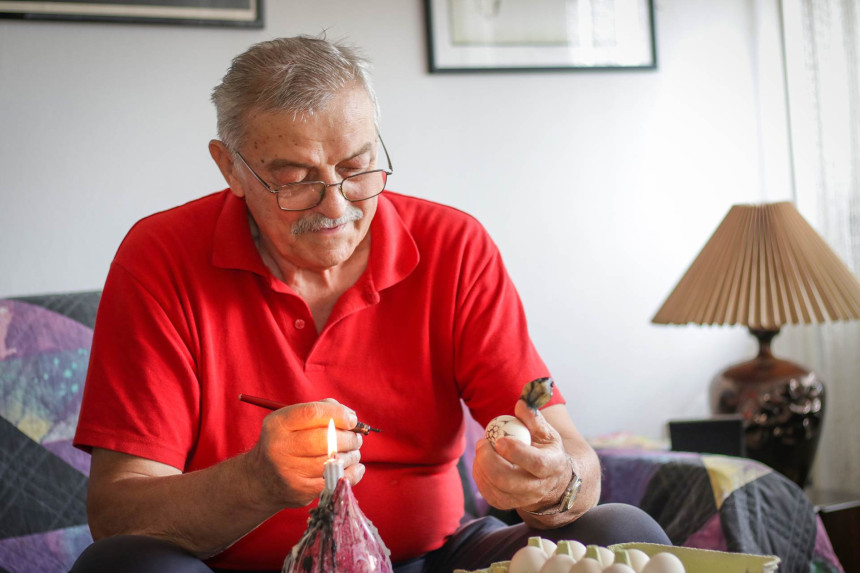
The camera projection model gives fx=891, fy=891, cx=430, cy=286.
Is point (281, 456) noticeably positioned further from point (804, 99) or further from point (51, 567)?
point (804, 99)

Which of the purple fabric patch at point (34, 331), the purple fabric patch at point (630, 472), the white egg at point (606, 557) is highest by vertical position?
the purple fabric patch at point (34, 331)

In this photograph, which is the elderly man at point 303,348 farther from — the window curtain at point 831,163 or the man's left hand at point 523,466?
the window curtain at point 831,163

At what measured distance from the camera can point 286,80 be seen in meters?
1.31

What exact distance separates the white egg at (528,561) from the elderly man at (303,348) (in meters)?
0.20

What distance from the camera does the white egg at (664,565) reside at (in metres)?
0.87

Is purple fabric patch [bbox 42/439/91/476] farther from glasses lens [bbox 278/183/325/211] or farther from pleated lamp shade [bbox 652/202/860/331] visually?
pleated lamp shade [bbox 652/202/860/331]

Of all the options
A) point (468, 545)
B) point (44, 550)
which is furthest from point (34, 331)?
point (468, 545)

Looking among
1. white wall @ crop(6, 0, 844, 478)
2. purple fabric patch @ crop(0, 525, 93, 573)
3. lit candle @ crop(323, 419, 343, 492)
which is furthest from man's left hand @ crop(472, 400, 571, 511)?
white wall @ crop(6, 0, 844, 478)

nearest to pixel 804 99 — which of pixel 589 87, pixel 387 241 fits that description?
pixel 589 87

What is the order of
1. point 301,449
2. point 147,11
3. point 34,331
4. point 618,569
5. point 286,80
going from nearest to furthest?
point 618,569
point 301,449
point 286,80
point 34,331
point 147,11

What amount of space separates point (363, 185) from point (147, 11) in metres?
1.13

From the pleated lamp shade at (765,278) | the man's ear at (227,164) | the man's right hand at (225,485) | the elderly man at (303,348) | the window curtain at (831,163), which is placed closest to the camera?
the man's right hand at (225,485)

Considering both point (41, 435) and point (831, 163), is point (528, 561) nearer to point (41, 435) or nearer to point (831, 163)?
point (41, 435)

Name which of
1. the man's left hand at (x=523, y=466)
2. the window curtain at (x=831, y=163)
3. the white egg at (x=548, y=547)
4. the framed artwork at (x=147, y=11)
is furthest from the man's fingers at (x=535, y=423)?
the window curtain at (x=831, y=163)
